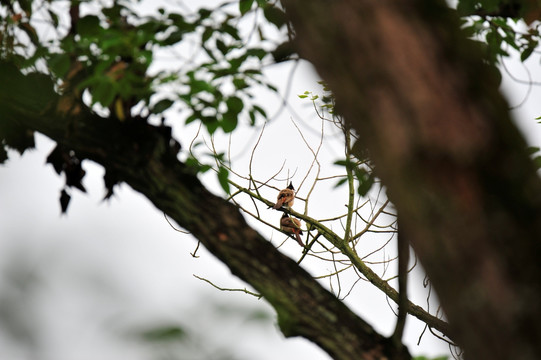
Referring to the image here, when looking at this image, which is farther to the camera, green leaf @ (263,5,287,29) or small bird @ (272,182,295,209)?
small bird @ (272,182,295,209)

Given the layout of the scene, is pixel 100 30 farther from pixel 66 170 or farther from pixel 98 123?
pixel 66 170

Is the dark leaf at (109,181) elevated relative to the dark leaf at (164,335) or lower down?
elevated

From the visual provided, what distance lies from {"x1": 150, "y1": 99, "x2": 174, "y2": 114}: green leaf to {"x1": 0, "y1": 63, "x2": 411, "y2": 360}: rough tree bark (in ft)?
0.21

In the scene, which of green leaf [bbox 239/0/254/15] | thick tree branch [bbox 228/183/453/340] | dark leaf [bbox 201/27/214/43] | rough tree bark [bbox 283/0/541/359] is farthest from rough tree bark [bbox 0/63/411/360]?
thick tree branch [bbox 228/183/453/340]

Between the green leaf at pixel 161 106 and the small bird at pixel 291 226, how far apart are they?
105 inches

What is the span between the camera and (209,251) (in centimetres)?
202

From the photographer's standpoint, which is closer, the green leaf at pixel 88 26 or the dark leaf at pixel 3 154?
the dark leaf at pixel 3 154

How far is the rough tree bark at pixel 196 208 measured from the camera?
1893 millimetres

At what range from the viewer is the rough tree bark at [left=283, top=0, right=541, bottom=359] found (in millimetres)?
1171

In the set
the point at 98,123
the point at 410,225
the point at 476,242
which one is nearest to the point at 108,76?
the point at 98,123

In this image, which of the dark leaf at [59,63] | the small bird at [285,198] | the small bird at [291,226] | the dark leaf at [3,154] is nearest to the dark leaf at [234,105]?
the dark leaf at [59,63]

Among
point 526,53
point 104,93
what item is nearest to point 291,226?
point 526,53

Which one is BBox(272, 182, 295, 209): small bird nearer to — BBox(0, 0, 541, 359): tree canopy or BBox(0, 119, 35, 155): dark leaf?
BBox(0, 0, 541, 359): tree canopy

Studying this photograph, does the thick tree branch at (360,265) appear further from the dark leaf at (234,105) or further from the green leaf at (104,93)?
the green leaf at (104,93)
